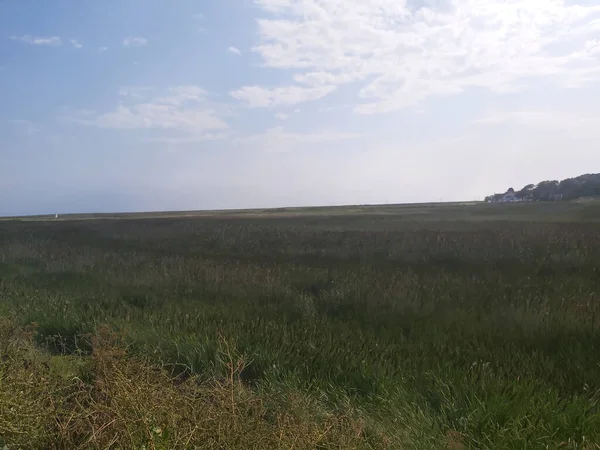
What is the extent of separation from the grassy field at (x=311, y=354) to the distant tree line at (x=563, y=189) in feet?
256

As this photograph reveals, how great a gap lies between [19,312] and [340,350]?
5510mm

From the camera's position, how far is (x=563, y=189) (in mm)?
91188

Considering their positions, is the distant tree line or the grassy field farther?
the distant tree line

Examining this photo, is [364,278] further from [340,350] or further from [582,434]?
[582,434]

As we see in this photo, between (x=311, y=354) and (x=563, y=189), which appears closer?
(x=311, y=354)

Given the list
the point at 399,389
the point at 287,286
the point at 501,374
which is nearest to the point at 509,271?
the point at 287,286

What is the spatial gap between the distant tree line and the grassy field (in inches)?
3068

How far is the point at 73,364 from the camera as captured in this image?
18.1 feet

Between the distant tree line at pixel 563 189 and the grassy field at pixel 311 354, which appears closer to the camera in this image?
the grassy field at pixel 311 354

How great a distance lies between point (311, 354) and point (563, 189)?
9821cm

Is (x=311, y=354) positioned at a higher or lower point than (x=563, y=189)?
lower

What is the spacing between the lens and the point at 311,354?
566 cm

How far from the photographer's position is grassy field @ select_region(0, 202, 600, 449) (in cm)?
353

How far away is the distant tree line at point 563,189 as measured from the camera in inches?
3194
